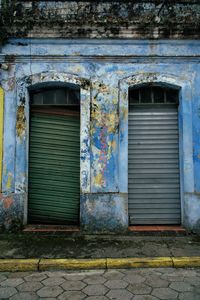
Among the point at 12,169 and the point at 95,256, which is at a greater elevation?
the point at 12,169

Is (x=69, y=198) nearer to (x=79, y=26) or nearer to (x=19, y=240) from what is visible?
(x=19, y=240)

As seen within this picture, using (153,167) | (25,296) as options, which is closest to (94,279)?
(25,296)

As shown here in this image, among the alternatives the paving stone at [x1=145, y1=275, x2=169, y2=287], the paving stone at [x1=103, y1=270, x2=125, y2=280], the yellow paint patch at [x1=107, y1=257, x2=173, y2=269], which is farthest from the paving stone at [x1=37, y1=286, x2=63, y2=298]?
the paving stone at [x1=145, y1=275, x2=169, y2=287]

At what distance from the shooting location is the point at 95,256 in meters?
4.96

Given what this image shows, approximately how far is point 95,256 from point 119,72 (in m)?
4.12

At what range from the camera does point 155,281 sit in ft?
14.0

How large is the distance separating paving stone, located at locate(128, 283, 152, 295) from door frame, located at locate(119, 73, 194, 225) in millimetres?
2514

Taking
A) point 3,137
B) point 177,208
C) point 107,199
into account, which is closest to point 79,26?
point 3,137

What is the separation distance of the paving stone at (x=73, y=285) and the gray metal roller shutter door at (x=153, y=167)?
268 centimetres

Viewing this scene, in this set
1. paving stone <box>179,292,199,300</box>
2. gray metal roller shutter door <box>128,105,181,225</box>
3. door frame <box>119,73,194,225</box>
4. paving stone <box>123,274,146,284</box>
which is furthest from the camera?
gray metal roller shutter door <box>128,105,181,225</box>

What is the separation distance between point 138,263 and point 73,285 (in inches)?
47.8

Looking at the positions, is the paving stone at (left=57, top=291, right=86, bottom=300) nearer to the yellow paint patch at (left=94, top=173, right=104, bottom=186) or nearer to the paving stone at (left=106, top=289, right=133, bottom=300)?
the paving stone at (left=106, top=289, right=133, bottom=300)

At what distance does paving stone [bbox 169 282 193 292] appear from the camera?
13.1 feet

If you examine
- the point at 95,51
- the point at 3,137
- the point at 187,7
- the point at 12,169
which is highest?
the point at 187,7
